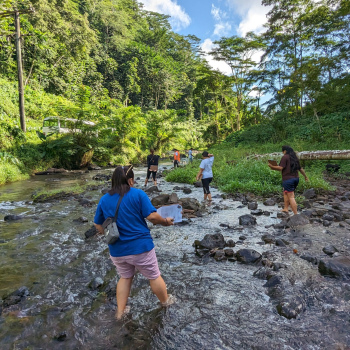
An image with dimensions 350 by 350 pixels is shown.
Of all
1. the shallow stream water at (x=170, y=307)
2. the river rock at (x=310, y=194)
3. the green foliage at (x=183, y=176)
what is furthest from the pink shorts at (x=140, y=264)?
the green foliage at (x=183, y=176)

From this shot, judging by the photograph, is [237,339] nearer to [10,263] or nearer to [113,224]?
[113,224]

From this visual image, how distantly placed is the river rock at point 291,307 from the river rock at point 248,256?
1.19 m

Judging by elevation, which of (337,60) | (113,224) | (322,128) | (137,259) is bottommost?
(137,259)

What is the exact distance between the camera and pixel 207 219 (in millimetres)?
7320

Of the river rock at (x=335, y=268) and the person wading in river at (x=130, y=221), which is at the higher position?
the person wading in river at (x=130, y=221)

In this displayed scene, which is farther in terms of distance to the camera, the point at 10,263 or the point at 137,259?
the point at 10,263

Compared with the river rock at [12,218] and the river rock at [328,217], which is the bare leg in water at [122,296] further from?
the river rock at [12,218]

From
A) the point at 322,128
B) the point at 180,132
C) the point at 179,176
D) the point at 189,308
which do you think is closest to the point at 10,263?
the point at 189,308

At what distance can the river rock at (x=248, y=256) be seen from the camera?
14.5 ft

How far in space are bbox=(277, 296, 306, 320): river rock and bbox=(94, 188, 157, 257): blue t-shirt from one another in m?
1.88

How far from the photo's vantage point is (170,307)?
3.32 meters

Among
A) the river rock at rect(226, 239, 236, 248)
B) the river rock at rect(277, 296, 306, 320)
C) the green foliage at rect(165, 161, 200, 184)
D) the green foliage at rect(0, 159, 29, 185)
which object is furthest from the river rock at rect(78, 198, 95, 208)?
the river rock at rect(277, 296, 306, 320)

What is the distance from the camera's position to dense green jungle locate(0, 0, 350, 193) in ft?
59.0

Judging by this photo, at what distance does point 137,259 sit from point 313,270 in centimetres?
312
